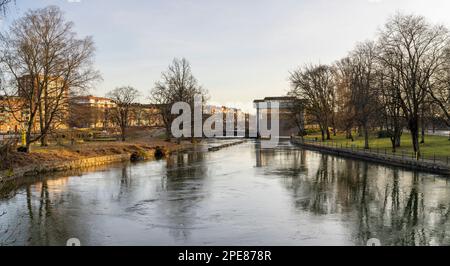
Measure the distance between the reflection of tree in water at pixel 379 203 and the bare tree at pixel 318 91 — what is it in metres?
43.7

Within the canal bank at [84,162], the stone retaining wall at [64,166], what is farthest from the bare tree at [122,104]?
the stone retaining wall at [64,166]

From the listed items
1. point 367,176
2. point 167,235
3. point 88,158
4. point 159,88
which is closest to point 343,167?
point 367,176

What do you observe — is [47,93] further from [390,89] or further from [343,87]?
[343,87]

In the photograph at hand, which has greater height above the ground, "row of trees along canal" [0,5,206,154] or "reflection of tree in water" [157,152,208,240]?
"row of trees along canal" [0,5,206,154]

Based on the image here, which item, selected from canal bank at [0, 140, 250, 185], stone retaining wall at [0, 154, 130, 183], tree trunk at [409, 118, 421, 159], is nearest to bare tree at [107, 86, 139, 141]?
canal bank at [0, 140, 250, 185]

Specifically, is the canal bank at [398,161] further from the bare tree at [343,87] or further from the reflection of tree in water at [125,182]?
the reflection of tree in water at [125,182]

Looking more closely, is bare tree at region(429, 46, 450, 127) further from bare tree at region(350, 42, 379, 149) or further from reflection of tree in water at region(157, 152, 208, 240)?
reflection of tree in water at region(157, 152, 208, 240)

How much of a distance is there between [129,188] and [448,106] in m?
33.2

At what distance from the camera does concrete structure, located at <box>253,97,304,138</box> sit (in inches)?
3211

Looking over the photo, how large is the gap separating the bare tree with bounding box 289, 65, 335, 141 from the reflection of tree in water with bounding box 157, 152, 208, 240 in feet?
147

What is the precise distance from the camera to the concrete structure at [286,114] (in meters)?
81.6

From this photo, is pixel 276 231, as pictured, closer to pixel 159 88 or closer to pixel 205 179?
pixel 205 179

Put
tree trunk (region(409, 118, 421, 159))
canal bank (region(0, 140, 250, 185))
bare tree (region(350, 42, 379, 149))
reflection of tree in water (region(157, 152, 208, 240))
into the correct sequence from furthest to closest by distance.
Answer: bare tree (region(350, 42, 379, 149)), tree trunk (region(409, 118, 421, 159)), canal bank (region(0, 140, 250, 185)), reflection of tree in water (region(157, 152, 208, 240))
